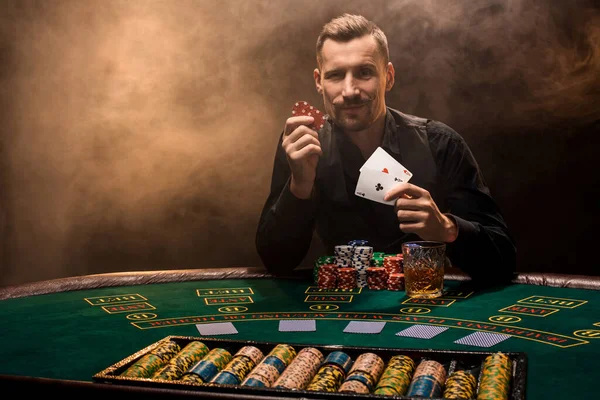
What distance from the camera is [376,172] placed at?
3.42m

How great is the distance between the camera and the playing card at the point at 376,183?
342cm

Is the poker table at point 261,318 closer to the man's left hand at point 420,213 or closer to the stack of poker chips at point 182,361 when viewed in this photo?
the stack of poker chips at point 182,361

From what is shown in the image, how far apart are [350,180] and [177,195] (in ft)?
5.07

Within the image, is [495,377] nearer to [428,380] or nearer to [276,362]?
[428,380]

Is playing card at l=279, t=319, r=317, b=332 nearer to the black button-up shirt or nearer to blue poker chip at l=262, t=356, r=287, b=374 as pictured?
blue poker chip at l=262, t=356, r=287, b=374

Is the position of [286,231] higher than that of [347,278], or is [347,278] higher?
[286,231]

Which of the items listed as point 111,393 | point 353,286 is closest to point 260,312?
point 353,286

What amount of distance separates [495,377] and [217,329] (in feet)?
3.39

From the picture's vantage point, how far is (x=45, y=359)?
1.87 metres

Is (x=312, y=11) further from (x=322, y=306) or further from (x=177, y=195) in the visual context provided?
(x=322, y=306)

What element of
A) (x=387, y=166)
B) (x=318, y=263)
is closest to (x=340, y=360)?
(x=318, y=263)

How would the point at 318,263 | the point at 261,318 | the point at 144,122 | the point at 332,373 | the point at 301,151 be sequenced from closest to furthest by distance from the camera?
the point at 332,373 → the point at 261,318 → the point at 318,263 → the point at 301,151 → the point at 144,122

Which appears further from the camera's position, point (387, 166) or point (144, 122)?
point (144, 122)

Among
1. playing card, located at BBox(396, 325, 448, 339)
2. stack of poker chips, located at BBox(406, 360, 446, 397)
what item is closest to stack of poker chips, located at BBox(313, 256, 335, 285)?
playing card, located at BBox(396, 325, 448, 339)
